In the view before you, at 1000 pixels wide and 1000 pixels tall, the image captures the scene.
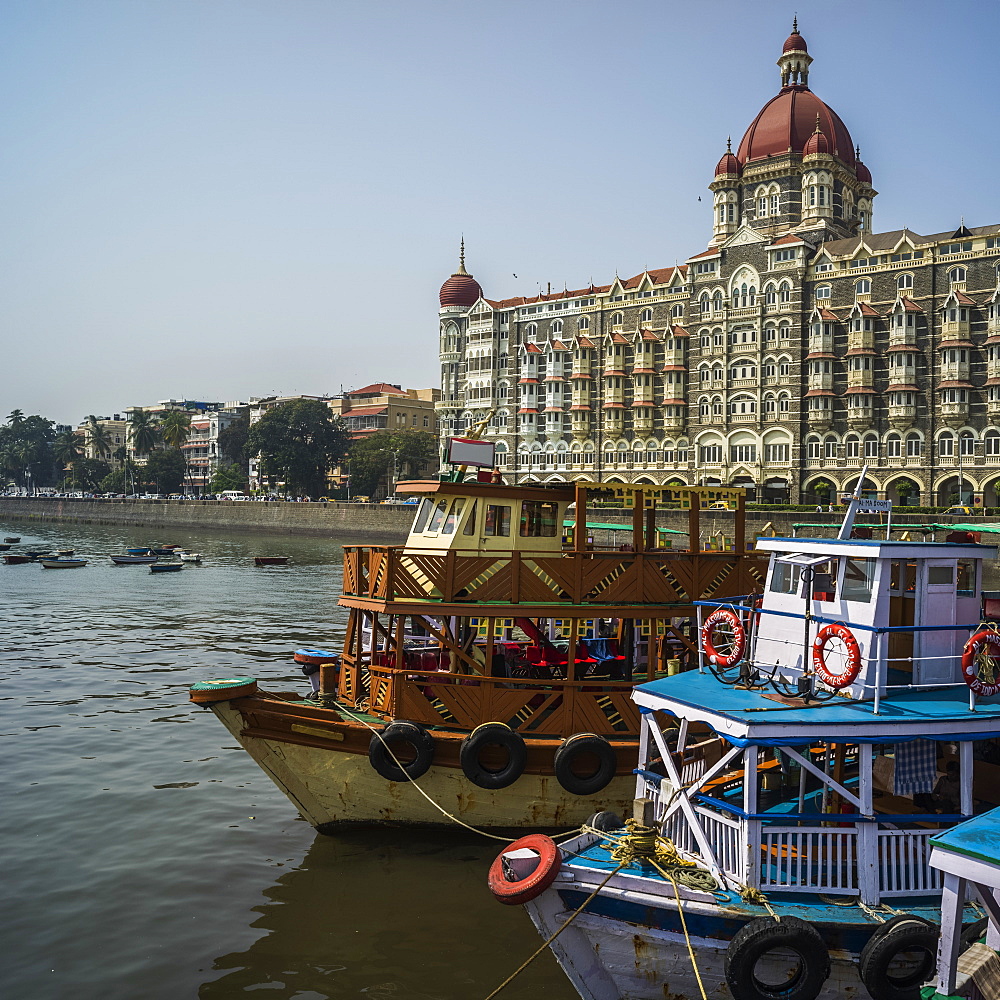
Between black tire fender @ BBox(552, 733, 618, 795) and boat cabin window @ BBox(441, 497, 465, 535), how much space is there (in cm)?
413

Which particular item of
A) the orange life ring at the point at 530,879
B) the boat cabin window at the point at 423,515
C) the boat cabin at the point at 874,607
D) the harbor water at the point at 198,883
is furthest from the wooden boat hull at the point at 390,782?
the orange life ring at the point at 530,879

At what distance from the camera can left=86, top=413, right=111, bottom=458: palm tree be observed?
169250 mm

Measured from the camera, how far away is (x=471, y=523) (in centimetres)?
1541

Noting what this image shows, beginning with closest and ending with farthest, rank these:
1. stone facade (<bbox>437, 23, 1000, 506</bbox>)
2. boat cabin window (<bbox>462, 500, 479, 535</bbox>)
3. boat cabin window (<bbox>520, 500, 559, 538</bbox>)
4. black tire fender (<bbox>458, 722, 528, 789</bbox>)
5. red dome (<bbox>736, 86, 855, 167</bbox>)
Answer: black tire fender (<bbox>458, 722, 528, 789</bbox>)
boat cabin window (<bbox>462, 500, 479, 535</bbox>)
boat cabin window (<bbox>520, 500, 559, 538</bbox>)
stone facade (<bbox>437, 23, 1000, 506</bbox>)
red dome (<bbox>736, 86, 855, 167</bbox>)

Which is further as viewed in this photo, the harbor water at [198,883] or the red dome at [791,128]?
the red dome at [791,128]

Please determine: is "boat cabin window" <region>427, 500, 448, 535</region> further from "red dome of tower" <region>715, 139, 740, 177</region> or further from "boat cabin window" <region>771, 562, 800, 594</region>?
"red dome of tower" <region>715, 139, 740, 177</region>

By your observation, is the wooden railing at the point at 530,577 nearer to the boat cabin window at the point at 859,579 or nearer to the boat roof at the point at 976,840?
the boat cabin window at the point at 859,579

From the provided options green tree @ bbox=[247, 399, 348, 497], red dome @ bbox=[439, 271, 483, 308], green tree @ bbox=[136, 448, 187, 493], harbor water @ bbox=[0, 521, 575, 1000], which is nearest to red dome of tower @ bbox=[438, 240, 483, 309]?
red dome @ bbox=[439, 271, 483, 308]

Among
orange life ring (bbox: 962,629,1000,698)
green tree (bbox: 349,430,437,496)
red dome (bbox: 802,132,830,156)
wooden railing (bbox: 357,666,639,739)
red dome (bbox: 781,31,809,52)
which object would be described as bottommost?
→ wooden railing (bbox: 357,666,639,739)

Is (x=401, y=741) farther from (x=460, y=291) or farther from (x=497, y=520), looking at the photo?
(x=460, y=291)

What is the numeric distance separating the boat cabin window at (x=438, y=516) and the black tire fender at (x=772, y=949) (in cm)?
881

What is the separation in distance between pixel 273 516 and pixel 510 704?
92.0 meters

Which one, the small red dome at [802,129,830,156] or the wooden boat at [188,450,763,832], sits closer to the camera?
the wooden boat at [188,450,763,832]

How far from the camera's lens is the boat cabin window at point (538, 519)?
52.0 feet
